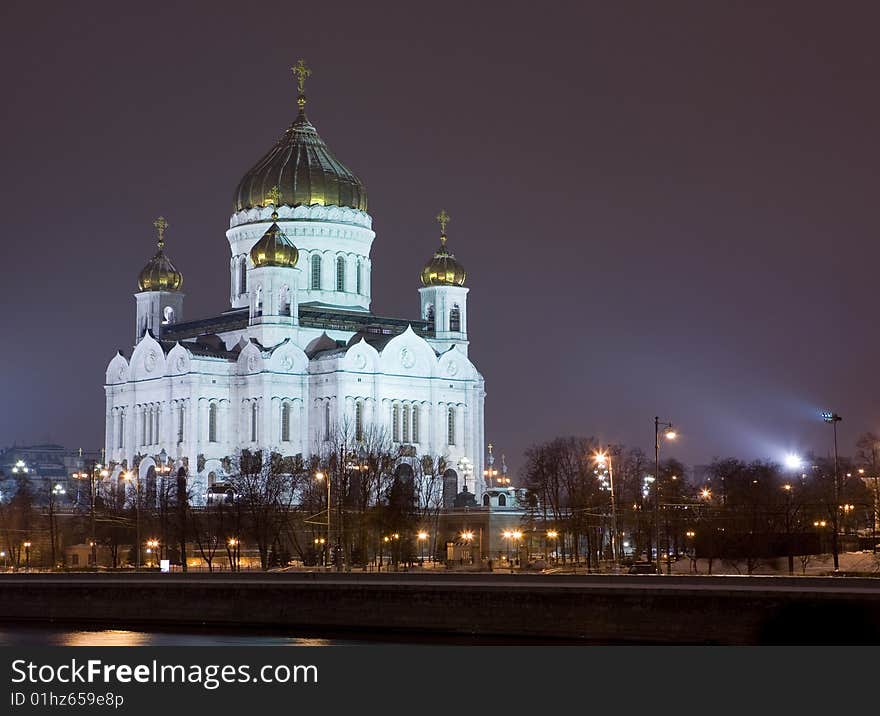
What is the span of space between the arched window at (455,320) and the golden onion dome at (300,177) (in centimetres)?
848

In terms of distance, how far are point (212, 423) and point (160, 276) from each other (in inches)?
583

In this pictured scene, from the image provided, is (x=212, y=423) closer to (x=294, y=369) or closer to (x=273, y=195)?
(x=294, y=369)

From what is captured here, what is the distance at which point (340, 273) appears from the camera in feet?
399

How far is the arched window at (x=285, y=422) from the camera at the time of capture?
4427 inches

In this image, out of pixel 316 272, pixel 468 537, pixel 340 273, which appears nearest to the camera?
pixel 468 537

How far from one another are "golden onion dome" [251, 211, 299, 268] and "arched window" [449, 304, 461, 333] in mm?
12404

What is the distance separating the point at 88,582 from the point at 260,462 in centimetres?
4133

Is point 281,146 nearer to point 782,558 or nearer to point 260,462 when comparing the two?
point 260,462

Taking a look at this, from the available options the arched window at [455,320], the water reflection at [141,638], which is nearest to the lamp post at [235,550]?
the water reflection at [141,638]

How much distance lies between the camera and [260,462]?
106312 mm

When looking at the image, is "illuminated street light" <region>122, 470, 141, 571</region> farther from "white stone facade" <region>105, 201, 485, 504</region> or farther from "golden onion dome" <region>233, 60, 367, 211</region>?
"golden onion dome" <region>233, 60, 367, 211</region>

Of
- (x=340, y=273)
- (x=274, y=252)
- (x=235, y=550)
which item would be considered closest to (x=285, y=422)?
(x=274, y=252)

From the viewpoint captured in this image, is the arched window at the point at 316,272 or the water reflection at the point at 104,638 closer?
the water reflection at the point at 104,638

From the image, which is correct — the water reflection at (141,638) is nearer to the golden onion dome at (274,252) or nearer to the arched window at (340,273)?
the golden onion dome at (274,252)
